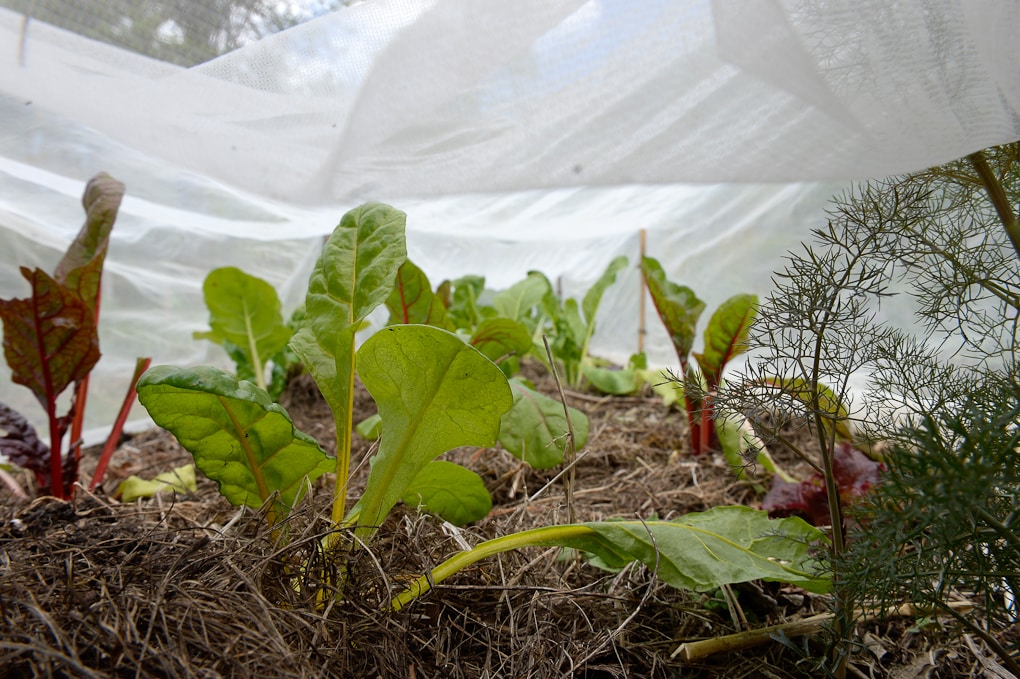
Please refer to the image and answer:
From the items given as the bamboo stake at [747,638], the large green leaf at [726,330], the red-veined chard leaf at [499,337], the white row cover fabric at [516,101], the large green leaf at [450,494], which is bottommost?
the bamboo stake at [747,638]

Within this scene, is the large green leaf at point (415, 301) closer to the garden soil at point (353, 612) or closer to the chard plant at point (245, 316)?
the garden soil at point (353, 612)

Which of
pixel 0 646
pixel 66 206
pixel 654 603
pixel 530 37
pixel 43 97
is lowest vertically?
pixel 654 603

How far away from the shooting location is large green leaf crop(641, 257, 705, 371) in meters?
1.52

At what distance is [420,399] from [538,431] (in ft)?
1.61

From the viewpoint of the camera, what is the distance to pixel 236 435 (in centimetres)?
76

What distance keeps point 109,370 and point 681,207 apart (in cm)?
233

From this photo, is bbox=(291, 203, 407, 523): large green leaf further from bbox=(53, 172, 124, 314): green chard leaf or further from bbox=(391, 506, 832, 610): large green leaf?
bbox=(53, 172, 124, 314): green chard leaf

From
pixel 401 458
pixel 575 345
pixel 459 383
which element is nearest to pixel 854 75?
pixel 459 383

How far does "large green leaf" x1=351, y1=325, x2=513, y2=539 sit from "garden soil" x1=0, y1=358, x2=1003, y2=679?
0.29 feet

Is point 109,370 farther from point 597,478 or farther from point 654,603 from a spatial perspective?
point 654,603

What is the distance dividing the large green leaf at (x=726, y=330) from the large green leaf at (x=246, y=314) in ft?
4.08

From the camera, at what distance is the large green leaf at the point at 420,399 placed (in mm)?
655

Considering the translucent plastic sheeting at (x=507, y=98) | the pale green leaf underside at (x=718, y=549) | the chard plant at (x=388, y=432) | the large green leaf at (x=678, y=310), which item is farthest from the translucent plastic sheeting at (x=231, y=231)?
the pale green leaf underside at (x=718, y=549)

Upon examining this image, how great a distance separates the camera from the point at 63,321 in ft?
3.57
